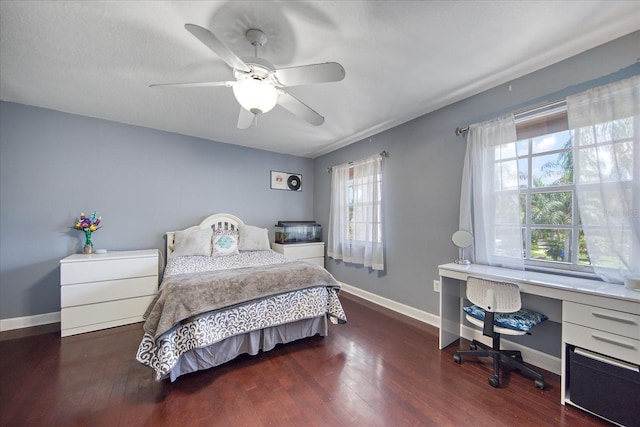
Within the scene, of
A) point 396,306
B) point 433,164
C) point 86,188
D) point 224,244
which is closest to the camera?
point 433,164

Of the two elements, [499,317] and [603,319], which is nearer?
[603,319]

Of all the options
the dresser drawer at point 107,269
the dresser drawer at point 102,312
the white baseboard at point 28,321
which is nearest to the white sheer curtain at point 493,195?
the dresser drawer at point 107,269

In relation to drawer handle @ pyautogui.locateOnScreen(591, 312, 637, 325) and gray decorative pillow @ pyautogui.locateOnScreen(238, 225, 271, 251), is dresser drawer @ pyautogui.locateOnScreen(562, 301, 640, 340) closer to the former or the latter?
drawer handle @ pyautogui.locateOnScreen(591, 312, 637, 325)

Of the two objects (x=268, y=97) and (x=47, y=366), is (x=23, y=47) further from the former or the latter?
(x=47, y=366)

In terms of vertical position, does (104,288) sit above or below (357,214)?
below

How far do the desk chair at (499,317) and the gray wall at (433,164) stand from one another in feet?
2.38

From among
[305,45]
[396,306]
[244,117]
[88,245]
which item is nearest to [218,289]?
[244,117]

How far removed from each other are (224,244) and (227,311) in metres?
1.50

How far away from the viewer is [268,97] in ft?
5.29

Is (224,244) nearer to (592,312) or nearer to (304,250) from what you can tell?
(304,250)

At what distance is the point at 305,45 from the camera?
1750 millimetres

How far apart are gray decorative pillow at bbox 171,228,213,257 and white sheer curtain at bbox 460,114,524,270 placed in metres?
3.00

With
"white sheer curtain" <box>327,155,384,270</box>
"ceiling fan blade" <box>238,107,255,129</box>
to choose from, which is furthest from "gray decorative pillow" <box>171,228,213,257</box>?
"white sheer curtain" <box>327,155,384,270</box>

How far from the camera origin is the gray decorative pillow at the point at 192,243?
314 cm
